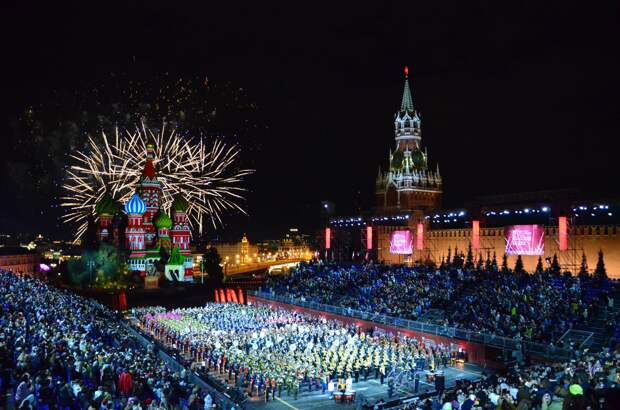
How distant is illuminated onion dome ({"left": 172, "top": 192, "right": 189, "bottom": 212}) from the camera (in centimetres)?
6512

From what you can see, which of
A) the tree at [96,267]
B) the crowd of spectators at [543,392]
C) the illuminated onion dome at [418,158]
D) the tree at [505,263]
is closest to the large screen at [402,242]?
the tree at [505,263]

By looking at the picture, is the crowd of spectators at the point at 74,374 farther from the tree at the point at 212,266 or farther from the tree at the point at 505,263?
the tree at the point at 212,266

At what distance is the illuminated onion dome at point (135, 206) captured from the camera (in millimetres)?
61562

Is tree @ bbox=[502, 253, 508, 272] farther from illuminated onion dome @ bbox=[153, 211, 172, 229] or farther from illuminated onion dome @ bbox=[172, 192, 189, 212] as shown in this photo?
illuminated onion dome @ bbox=[172, 192, 189, 212]

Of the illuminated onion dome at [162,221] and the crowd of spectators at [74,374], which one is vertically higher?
the illuminated onion dome at [162,221]

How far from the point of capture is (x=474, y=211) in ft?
150

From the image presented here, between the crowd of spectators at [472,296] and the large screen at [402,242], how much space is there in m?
6.44

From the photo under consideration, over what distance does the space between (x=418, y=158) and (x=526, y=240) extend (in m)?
44.7

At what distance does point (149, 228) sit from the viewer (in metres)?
62.8

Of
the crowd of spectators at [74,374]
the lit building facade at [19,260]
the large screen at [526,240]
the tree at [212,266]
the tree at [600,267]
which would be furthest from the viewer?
→ the lit building facade at [19,260]

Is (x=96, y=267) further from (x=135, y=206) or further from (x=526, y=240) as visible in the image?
(x=526, y=240)

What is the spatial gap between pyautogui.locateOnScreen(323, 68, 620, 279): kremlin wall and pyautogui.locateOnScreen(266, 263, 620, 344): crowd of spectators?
21.4 feet

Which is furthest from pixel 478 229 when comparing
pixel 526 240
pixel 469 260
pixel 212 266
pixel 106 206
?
pixel 106 206

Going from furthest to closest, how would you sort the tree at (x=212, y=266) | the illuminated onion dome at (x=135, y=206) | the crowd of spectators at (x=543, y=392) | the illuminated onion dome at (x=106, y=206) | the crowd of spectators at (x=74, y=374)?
the tree at (x=212, y=266), the illuminated onion dome at (x=106, y=206), the illuminated onion dome at (x=135, y=206), the crowd of spectators at (x=543, y=392), the crowd of spectators at (x=74, y=374)
